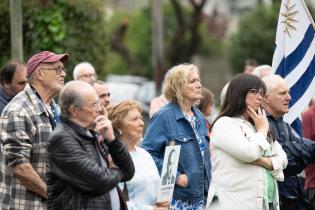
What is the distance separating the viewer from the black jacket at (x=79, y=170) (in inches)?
211

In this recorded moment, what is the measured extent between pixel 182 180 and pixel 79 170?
2216mm

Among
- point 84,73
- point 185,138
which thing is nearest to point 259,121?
point 185,138

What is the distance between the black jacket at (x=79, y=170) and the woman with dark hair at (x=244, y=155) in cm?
137

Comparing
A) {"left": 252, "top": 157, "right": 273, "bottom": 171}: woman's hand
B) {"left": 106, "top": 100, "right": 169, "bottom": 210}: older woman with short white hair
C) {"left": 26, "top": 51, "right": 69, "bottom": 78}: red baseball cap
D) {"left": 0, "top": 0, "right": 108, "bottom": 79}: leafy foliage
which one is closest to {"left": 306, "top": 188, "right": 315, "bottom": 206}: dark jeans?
{"left": 252, "top": 157, "right": 273, "bottom": 171}: woman's hand

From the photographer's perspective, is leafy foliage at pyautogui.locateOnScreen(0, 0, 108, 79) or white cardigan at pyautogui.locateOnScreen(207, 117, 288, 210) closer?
white cardigan at pyautogui.locateOnScreen(207, 117, 288, 210)

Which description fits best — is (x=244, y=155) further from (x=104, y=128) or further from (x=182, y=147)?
(x=104, y=128)

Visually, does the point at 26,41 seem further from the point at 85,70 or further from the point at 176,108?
the point at 176,108

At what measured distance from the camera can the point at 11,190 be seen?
6410 mm

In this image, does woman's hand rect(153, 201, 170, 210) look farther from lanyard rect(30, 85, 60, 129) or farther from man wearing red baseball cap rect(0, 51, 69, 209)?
lanyard rect(30, 85, 60, 129)

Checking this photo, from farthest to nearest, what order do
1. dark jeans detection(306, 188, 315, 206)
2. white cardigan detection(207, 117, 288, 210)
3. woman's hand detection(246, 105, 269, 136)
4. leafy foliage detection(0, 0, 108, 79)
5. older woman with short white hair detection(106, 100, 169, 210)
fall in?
leafy foliage detection(0, 0, 108, 79), dark jeans detection(306, 188, 315, 206), woman's hand detection(246, 105, 269, 136), white cardigan detection(207, 117, 288, 210), older woman with short white hair detection(106, 100, 169, 210)

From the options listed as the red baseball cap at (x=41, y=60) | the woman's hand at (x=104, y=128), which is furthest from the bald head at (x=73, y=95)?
the red baseball cap at (x=41, y=60)

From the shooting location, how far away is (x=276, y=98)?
25.7 feet

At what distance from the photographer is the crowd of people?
551cm

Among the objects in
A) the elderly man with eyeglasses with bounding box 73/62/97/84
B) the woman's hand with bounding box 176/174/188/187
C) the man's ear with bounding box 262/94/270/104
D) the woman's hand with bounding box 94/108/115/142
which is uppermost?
the woman's hand with bounding box 94/108/115/142
